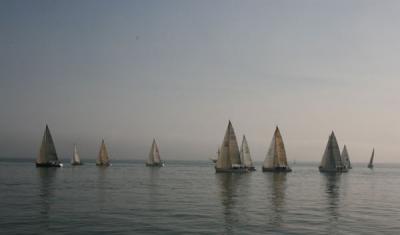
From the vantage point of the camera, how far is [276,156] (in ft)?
420

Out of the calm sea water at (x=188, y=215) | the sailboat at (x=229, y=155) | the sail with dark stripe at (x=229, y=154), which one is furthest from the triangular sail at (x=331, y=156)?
the calm sea water at (x=188, y=215)

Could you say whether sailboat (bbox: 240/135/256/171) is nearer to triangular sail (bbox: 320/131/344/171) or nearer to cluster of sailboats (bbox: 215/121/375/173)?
cluster of sailboats (bbox: 215/121/375/173)

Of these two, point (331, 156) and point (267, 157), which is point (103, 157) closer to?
point (267, 157)

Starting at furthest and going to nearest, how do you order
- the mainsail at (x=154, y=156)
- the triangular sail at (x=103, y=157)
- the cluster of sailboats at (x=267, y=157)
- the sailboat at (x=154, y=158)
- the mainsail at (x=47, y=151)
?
1. the mainsail at (x=154, y=156)
2. the sailboat at (x=154, y=158)
3. the triangular sail at (x=103, y=157)
4. the mainsail at (x=47, y=151)
5. the cluster of sailboats at (x=267, y=157)

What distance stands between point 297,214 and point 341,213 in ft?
15.1

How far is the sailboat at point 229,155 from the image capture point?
108594 millimetres

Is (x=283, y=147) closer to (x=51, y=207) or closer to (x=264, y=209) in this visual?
(x=264, y=209)

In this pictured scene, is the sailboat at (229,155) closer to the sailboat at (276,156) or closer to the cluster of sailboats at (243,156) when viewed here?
the cluster of sailboats at (243,156)

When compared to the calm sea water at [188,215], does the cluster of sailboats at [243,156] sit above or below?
above

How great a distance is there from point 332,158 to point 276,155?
23.4m

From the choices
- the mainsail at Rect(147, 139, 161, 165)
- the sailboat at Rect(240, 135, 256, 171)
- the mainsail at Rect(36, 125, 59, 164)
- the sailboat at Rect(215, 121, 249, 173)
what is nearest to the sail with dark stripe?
the sailboat at Rect(215, 121, 249, 173)

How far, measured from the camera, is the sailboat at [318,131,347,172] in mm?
137625

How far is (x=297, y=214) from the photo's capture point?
41.2 metres

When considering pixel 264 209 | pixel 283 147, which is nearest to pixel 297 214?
pixel 264 209
